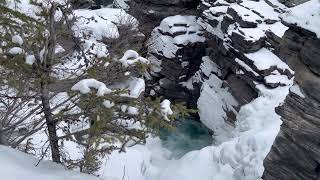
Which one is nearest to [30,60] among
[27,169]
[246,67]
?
[27,169]

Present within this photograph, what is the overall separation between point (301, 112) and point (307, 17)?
240cm

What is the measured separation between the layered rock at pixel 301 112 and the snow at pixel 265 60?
8.11 metres

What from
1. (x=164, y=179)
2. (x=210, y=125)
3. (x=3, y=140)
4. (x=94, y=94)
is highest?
(x=94, y=94)

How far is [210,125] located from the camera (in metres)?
23.0

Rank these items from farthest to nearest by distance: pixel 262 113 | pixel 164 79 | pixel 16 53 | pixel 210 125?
1. pixel 164 79
2. pixel 210 125
3. pixel 262 113
4. pixel 16 53

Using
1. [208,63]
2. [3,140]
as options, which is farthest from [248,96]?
[3,140]

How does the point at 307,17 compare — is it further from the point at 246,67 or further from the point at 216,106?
the point at 216,106

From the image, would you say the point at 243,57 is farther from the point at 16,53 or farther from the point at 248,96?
the point at 16,53

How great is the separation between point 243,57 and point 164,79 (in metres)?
6.00

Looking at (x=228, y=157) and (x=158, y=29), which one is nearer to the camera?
(x=228, y=157)

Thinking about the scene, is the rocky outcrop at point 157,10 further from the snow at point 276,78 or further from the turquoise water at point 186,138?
the snow at point 276,78

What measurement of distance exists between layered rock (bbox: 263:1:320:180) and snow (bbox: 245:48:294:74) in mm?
8105

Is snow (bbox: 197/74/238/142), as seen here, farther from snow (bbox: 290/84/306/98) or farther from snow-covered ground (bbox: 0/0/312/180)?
snow (bbox: 290/84/306/98)

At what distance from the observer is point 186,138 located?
23.2 metres
